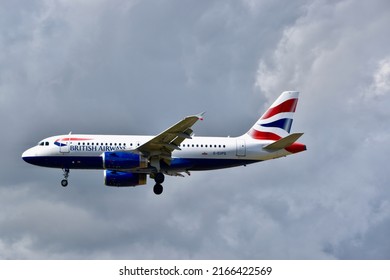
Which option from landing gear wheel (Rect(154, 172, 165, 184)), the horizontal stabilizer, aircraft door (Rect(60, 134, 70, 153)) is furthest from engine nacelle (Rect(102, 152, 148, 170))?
the horizontal stabilizer

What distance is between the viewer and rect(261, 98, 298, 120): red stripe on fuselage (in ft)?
270

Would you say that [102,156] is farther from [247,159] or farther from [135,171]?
[247,159]

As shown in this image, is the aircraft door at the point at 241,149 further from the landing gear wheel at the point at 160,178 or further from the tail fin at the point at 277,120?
the landing gear wheel at the point at 160,178

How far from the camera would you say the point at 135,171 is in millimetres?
77438

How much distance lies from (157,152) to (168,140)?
191cm

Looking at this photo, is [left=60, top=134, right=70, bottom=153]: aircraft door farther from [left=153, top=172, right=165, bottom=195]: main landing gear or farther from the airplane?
[left=153, top=172, right=165, bottom=195]: main landing gear

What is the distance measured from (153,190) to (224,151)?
6659 mm

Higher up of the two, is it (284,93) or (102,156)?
(284,93)

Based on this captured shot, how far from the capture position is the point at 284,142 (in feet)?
251

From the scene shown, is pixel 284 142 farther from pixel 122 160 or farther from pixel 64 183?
pixel 64 183

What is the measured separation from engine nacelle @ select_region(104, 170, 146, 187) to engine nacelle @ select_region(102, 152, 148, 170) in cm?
429
